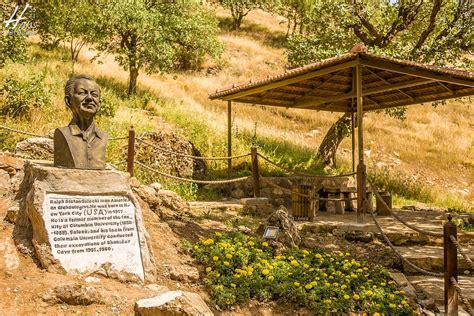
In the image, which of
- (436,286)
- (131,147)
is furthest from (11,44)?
(436,286)

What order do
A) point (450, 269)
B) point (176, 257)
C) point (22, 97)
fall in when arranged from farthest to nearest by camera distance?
Result: point (22, 97) → point (176, 257) → point (450, 269)

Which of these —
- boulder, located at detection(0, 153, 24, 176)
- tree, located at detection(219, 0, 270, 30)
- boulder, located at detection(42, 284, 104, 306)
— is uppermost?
tree, located at detection(219, 0, 270, 30)

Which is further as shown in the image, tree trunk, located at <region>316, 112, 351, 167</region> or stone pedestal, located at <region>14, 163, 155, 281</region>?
tree trunk, located at <region>316, 112, 351, 167</region>

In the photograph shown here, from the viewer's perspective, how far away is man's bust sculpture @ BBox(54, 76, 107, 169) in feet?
18.2

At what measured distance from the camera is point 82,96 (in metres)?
5.55

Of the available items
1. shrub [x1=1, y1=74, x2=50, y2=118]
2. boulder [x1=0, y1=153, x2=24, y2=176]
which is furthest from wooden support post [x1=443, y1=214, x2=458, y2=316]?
shrub [x1=1, y1=74, x2=50, y2=118]

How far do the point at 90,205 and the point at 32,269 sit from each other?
930 millimetres

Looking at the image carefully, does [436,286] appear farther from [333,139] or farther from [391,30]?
[391,30]

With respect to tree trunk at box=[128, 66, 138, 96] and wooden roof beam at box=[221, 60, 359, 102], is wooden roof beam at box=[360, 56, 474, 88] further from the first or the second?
tree trunk at box=[128, 66, 138, 96]

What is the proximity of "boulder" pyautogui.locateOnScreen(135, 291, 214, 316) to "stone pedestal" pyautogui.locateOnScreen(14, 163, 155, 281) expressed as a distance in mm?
837

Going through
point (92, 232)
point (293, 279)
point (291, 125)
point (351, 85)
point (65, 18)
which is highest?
point (65, 18)

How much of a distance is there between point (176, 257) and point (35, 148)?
4.33 m

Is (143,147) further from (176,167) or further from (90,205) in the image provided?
(90,205)

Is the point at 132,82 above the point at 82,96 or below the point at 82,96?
above
